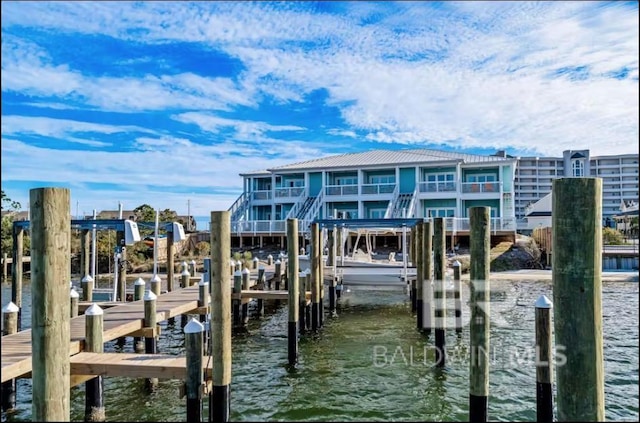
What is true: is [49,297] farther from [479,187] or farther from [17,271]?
[479,187]

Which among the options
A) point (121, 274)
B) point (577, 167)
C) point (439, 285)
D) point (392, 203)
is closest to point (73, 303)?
point (121, 274)

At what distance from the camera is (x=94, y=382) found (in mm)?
7891

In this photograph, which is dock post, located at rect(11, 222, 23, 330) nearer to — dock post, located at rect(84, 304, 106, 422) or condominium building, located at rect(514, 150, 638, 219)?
dock post, located at rect(84, 304, 106, 422)

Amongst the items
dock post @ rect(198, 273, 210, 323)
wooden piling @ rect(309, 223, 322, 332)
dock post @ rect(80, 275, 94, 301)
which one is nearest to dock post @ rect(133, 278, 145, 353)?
dock post @ rect(80, 275, 94, 301)

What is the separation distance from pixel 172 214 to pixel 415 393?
140ft

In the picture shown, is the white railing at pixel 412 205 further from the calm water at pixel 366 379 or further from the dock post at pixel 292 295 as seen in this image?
the dock post at pixel 292 295

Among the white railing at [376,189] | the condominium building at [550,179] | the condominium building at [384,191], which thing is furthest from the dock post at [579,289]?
the condominium building at [550,179]

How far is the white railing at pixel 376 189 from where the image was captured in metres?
37.0

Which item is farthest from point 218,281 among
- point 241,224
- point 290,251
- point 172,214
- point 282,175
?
point 172,214

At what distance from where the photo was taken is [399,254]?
103 ft

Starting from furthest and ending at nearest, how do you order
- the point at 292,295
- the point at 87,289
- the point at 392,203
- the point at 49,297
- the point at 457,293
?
the point at 392,203, the point at 457,293, the point at 87,289, the point at 292,295, the point at 49,297

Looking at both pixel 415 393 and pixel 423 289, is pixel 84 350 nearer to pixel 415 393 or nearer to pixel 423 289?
pixel 415 393

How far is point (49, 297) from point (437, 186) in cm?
3345

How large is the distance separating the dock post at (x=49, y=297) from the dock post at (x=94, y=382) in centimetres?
381
